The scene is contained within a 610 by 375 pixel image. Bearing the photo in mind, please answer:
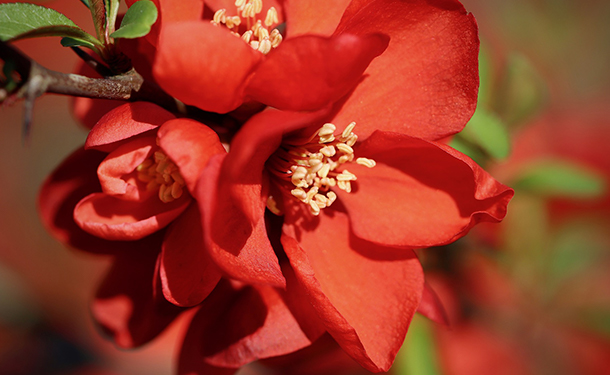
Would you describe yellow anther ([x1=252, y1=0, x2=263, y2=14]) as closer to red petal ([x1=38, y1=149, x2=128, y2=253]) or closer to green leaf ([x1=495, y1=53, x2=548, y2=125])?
red petal ([x1=38, y1=149, x2=128, y2=253])

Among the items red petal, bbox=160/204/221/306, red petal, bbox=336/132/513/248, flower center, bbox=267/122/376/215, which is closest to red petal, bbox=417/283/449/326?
red petal, bbox=336/132/513/248

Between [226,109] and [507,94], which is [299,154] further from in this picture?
[507,94]

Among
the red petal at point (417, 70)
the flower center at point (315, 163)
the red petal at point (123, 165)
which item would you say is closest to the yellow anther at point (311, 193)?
the flower center at point (315, 163)

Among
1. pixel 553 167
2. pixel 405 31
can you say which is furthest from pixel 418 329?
pixel 405 31

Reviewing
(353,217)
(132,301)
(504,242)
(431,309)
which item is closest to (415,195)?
(353,217)

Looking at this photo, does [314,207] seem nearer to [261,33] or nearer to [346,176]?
[346,176]

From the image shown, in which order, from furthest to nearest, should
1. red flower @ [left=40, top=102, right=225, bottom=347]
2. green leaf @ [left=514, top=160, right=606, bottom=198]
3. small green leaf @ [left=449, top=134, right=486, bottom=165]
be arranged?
green leaf @ [left=514, top=160, right=606, bottom=198], small green leaf @ [left=449, top=134, right=486, bottom=165], red flower @ [left=40, top=102, right=225, bottom=347]
